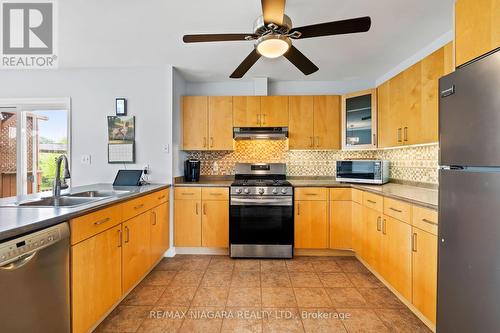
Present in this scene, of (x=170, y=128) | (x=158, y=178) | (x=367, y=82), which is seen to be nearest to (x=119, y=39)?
(x=170, y=128)

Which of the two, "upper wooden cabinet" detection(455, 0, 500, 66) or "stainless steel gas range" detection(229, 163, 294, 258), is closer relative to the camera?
"upper wooden cabinet" detection(455, 0, 500, 66)

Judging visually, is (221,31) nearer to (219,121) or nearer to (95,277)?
(219,121)

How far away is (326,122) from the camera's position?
337 cm

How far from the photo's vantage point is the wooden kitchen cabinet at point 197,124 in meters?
3.37

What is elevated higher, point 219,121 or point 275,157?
point 219,121

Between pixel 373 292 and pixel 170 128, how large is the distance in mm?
2846

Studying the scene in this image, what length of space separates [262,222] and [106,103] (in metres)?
2.49

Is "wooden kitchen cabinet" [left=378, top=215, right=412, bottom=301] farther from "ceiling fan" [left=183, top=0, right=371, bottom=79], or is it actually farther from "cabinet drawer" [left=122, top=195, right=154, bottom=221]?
"cabinet drawer" [left=122, top=195, right=154, bottom=221]

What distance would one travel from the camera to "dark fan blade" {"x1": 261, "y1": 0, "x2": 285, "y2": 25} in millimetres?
1406

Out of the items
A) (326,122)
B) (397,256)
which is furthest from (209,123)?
(397,256)

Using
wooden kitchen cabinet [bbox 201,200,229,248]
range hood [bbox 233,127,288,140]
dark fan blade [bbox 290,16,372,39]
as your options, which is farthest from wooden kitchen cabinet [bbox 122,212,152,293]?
dark fan blade [bbox 290,16,372,39]

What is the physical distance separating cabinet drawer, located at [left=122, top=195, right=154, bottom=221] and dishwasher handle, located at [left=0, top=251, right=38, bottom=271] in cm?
83

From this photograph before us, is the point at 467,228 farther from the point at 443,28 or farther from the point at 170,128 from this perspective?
the point at 170,128

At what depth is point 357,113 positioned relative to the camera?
320cm
